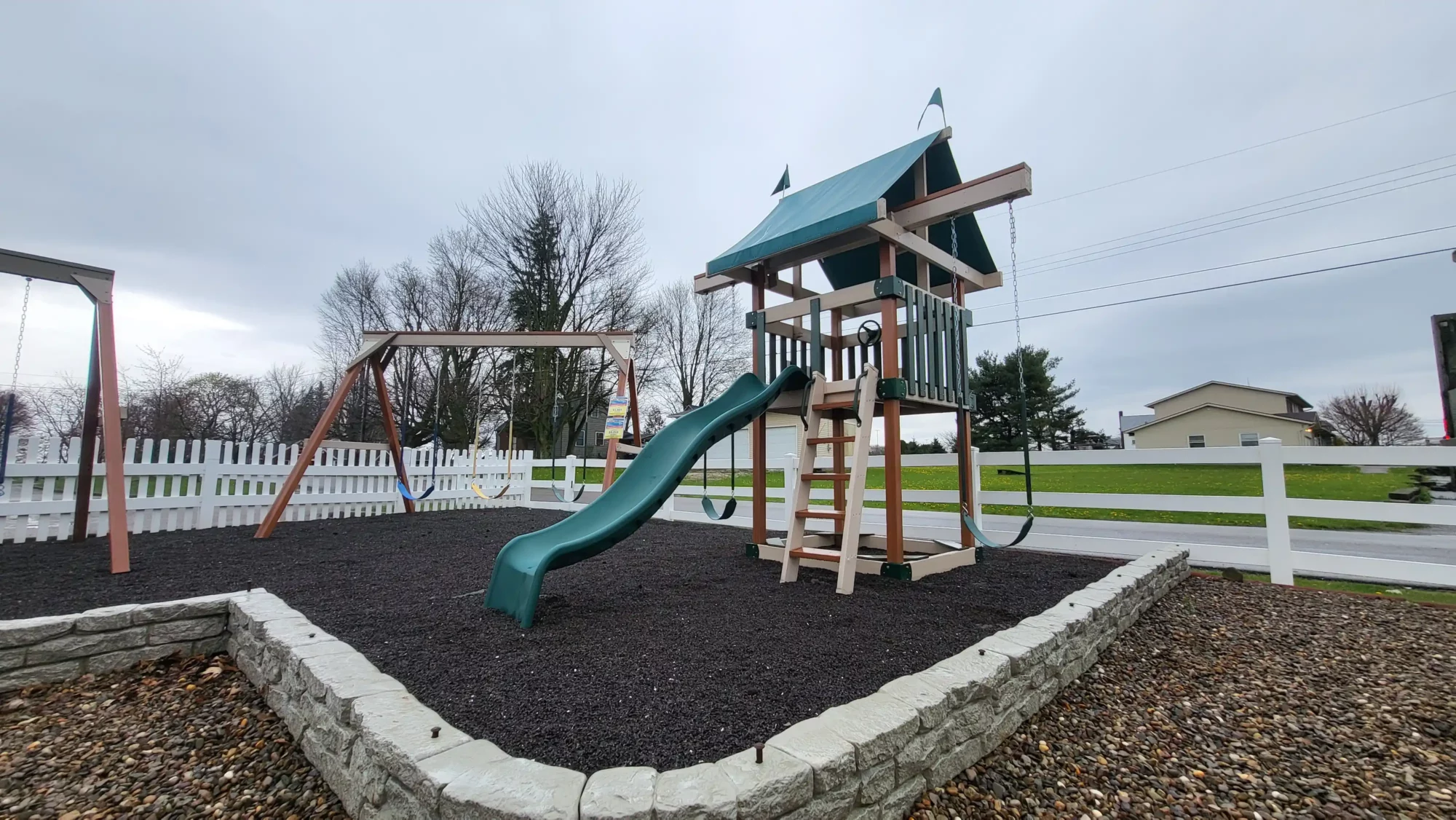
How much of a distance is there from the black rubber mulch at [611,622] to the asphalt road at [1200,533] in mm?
670

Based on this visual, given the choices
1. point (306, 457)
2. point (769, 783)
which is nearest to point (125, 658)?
point (769, 783)

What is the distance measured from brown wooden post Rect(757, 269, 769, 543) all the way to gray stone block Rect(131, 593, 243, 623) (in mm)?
3338

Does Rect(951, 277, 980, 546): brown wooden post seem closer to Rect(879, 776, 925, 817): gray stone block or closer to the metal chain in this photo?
Rect(879, 776, 925, 817): gray stone block

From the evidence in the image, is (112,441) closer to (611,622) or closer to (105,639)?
(105,639)

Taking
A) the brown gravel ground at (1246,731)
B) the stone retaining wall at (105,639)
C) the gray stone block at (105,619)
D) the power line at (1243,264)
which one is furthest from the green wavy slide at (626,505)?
the power line at (1243,264)

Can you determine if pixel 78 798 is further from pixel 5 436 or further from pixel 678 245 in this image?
pixel 678 245

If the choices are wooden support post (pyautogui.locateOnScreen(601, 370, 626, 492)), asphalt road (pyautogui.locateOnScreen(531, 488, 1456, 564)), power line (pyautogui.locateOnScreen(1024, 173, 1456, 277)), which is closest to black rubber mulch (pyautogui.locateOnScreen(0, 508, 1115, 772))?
asphalt road (pyautogui.locateOnScreen(531, 488, 1456, 564))

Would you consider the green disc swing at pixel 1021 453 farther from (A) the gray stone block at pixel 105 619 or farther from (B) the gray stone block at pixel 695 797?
(A) the gray stone block at pixel 105 619

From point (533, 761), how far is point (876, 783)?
0.91 meters

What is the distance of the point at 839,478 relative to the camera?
378 centimetres

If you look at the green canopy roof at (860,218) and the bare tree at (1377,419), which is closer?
the green canopy roof at (860,218)

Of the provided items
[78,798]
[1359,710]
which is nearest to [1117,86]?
[1359,710]

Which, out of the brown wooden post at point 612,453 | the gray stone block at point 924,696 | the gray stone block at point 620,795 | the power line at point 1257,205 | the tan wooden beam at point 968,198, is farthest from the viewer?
the power line at point 1257,205

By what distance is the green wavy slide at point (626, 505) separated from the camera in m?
2.91
